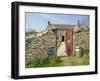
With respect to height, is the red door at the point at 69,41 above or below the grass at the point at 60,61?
above

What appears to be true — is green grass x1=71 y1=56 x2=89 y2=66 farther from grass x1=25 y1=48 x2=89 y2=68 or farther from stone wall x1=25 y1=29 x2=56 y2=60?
stone wall x1=25 y1=29 x2=56 y2=60

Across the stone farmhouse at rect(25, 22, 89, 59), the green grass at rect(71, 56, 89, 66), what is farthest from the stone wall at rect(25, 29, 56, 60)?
the green grass at rect(71, 56, 89, 66)

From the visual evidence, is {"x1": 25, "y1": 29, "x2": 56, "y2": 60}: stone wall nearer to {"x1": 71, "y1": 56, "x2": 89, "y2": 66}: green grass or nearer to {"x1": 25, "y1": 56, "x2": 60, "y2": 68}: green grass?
{"x1": 25, "y1": 56, "x2": 60, "y2": 68}: green grass

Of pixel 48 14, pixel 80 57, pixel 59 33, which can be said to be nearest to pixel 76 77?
pixel 80 57

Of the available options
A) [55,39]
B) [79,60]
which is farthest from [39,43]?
[79,60]

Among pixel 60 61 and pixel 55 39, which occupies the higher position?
pixel 55 39

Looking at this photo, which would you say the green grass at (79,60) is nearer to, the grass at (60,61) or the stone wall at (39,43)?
the grass at (60,61)

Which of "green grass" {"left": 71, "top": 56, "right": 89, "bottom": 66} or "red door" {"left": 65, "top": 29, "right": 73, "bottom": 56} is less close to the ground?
"red door" {"left": 65, "top": 29, "right": 73, "bottom": 56}

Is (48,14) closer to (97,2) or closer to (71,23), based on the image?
(71,23)

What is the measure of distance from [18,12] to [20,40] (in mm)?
121

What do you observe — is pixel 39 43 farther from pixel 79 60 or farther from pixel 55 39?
pixel 79 60

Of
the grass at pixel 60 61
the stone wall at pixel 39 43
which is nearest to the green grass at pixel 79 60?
the grass at pixel 60 61

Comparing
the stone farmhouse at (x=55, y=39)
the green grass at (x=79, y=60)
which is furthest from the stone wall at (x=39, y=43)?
the green grass at (x=79, y=60)

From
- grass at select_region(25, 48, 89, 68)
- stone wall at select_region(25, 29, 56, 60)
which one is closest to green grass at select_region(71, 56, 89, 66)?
grass at select_region(25, 48, 89, 68)
